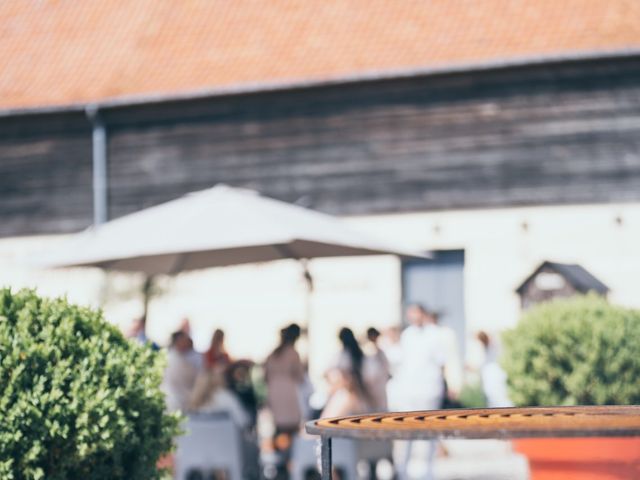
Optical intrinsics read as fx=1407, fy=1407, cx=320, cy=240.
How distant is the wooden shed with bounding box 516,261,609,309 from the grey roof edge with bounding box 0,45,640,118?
3.05m

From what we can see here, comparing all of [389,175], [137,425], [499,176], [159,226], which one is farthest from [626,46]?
[137,425]

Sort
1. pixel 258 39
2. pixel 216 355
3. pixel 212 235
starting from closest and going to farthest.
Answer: pixel 212 235, pixel 216 355, pixel 258 39

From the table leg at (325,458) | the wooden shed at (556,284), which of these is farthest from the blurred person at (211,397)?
the wooden shed at (556,284)

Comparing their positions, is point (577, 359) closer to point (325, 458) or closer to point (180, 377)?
point (180, 377)

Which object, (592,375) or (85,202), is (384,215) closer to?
(85,202)

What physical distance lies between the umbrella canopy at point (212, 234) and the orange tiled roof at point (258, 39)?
8924mm

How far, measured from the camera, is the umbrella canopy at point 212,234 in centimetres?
1117

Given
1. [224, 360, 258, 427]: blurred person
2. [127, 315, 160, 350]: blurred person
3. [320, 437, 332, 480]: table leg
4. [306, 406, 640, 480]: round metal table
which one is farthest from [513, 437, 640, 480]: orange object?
[127, 315, 160, 350]: blurred person

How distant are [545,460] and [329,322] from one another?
1694 centimetres

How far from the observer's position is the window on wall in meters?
21.6

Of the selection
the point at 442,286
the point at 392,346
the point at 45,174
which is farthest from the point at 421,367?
the point at 45,174

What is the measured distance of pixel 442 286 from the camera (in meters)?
21.8

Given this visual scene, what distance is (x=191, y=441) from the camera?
34.2 ft

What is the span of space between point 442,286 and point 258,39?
16.9 ft
